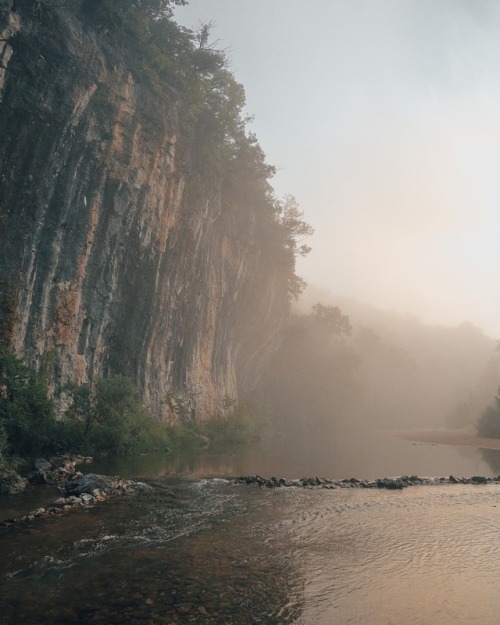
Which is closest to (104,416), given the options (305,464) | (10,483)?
(10,483)

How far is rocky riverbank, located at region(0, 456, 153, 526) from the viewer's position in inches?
485

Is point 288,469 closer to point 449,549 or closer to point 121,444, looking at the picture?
→ point 121,444

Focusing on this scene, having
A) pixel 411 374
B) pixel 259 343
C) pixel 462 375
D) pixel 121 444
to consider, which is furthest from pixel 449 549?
pixel 462 375

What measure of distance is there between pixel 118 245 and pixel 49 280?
239 inches

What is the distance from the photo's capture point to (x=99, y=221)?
26562mm

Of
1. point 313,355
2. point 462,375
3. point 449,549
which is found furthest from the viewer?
point 462,375

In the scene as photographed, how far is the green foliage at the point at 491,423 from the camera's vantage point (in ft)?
148

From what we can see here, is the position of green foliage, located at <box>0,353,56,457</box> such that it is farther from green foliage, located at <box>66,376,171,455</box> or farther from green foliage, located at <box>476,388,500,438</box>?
green foliage, located at <box>476,388,500,438</box>

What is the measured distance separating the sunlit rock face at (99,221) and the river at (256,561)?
1244 centimetres

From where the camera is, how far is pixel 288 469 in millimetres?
22781

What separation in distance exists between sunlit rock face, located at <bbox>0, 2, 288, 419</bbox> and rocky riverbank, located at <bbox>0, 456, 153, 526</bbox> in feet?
22.1

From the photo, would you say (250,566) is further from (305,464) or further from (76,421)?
(305,464)

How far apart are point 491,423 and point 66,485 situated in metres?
44.2

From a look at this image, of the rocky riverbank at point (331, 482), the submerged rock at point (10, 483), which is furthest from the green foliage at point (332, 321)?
the submerged rock at point (10, 483)
